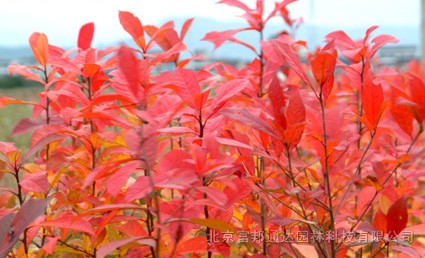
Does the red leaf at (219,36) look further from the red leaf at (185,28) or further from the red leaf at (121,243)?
the red leaf at (121,243)

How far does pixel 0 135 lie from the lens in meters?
5.52

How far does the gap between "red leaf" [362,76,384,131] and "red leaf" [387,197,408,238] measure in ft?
0.53

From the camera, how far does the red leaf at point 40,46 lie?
3.66 feet

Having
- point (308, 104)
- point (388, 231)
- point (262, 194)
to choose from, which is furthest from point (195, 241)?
point (308, 104)

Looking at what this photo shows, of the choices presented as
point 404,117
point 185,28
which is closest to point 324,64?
point 404,117

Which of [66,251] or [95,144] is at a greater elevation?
[95,144]

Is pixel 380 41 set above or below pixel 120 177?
above

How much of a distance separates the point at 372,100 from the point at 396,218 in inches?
8.5

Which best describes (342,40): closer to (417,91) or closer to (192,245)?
(417,91)

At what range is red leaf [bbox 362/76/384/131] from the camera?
0.83 metres

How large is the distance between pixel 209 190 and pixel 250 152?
157 millimetres

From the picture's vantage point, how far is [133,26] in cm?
100

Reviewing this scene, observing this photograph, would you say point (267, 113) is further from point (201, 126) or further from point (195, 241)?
point (195, 241)

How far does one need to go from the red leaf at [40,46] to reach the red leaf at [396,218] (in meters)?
0.72
